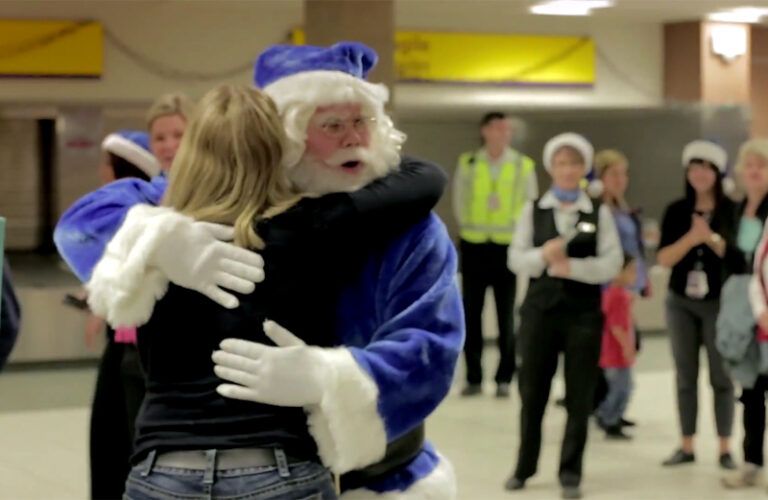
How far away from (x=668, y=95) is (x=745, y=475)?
819 cm

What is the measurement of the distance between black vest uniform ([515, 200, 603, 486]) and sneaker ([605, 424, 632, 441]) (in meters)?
1.49

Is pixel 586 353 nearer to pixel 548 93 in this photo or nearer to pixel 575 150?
pixel 575 150

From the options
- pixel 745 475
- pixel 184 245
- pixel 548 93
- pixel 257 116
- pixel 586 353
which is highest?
pixel 548 93

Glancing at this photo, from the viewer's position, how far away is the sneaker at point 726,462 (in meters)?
7.00

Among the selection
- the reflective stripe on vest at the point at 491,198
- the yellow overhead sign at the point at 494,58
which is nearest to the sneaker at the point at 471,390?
the reflective stripe on vest at the point at 491,198

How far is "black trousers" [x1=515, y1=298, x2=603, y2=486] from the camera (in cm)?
626

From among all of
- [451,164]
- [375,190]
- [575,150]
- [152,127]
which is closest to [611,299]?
[575,150]

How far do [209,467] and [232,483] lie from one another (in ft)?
0.17

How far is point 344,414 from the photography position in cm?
262

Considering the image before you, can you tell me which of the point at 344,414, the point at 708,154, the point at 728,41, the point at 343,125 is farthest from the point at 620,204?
the point at 728,41

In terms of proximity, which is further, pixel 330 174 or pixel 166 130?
pixel 166 130

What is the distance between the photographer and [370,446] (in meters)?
2.67

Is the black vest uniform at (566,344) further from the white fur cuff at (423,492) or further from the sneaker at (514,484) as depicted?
the white fur cuff at (423,492)

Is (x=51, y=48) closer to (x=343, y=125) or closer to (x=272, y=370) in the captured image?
(x=343, y=125)
